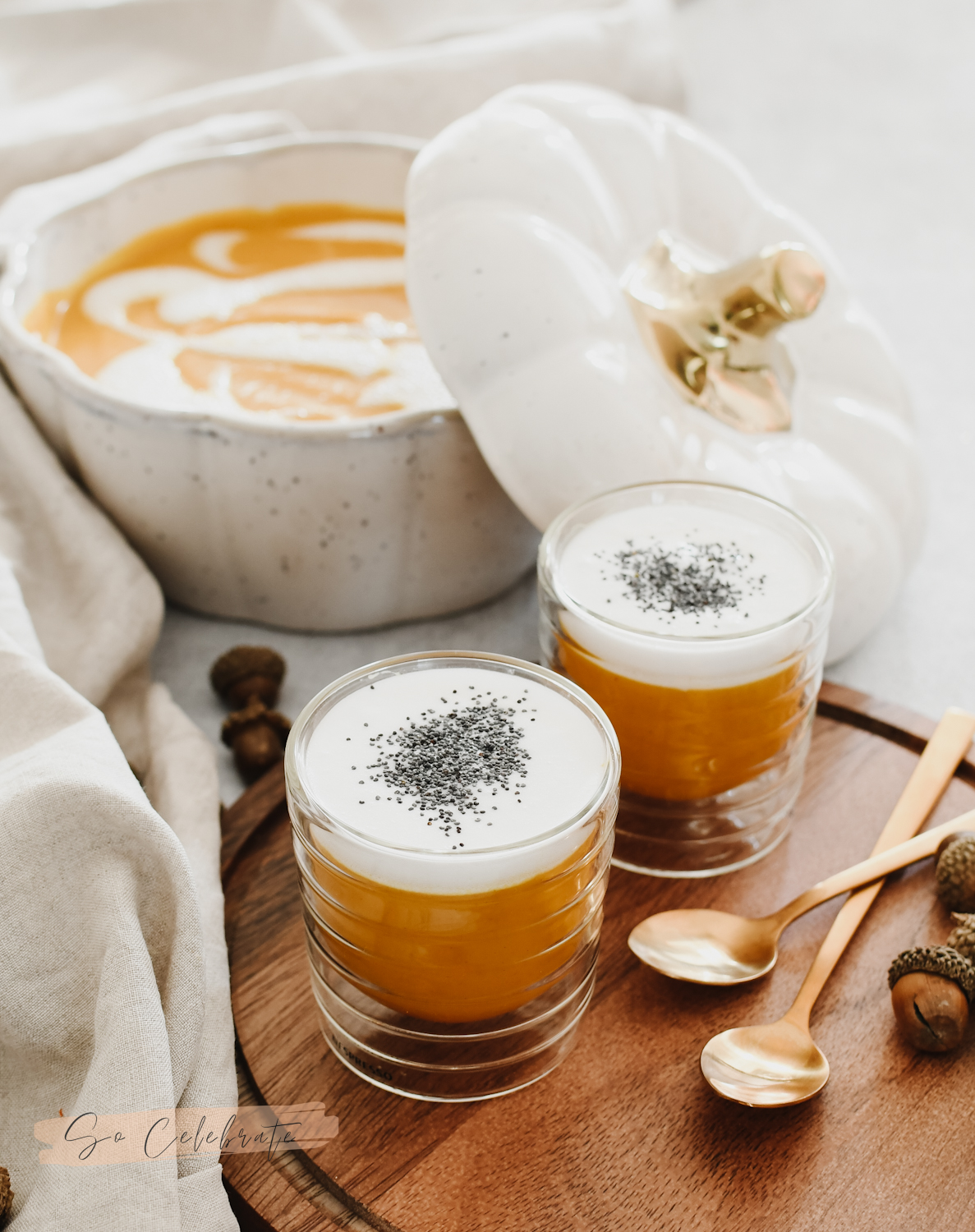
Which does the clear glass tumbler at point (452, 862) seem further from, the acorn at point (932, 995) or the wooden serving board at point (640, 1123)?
the acorn at point (932, 995)

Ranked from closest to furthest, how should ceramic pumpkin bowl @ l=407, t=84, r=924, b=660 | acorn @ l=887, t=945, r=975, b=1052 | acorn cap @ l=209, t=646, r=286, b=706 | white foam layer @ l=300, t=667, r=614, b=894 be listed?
1. white foam layer @ l=300, t=667, r=614, b=894
2. acorn @ l=887, t=945, r=975, b=1052
3. ceramic pumpkin bowl @ l=407, t=84, r=924, b=660
4. acorn cap @ l=209, t=646, r=286, b=706

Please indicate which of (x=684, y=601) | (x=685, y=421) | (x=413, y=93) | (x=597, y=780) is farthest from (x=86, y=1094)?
Answer: (x=413, y=93)

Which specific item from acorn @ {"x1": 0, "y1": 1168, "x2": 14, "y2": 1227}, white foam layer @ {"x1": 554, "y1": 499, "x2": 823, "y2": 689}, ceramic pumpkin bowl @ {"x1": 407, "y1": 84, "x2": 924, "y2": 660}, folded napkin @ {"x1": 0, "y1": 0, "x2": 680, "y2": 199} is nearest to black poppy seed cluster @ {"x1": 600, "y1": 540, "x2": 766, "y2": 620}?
white foam layer @ {"x1": 554, "y1": 499, "x2": 823, "y2": 689}

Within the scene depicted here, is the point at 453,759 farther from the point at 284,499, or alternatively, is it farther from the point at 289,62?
the point at 289,62

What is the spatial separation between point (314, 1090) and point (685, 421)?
730mm

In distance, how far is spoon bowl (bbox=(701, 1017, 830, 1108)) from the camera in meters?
0.86

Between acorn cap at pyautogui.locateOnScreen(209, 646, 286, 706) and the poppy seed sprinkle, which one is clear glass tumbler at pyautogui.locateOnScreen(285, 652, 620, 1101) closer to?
the poppy seed sprinkle

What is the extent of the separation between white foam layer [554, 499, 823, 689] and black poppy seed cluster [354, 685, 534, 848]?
0.13m

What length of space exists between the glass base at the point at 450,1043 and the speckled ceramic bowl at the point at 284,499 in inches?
21.4

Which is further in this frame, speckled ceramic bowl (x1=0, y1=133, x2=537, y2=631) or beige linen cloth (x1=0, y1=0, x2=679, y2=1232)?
speckled ceramic bowl (x1=0, y1=133, x2=537, y2=631)

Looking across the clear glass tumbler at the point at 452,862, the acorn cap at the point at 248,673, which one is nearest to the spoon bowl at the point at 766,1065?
the clear glass tumbler at the point at 452,862

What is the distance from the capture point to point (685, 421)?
1.26 m

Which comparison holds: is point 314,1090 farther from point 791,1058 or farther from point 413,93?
point 413,93

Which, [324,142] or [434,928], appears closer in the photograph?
[434,928]
